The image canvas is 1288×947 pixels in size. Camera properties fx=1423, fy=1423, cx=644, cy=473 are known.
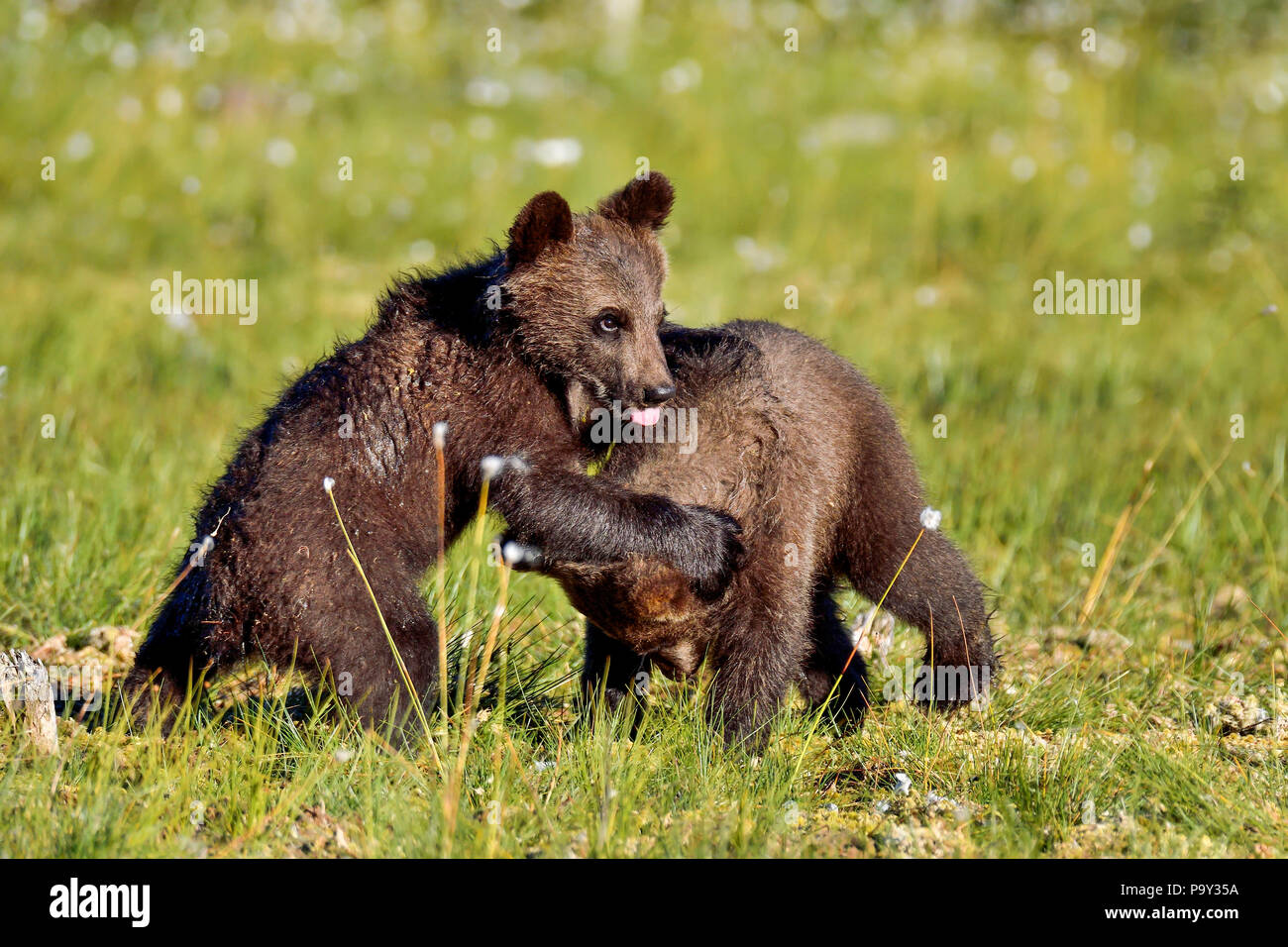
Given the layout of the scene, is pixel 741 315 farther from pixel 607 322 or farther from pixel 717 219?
pixel 607 322

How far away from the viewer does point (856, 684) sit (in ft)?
16.2

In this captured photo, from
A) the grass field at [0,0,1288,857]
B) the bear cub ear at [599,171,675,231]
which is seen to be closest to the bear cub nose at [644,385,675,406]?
the bear cub ear at [599,171,675,231]

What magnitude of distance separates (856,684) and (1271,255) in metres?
7.32

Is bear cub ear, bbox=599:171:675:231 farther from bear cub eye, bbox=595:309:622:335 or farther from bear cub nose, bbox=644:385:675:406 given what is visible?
bear cub nose, bbox=644:385:675:406

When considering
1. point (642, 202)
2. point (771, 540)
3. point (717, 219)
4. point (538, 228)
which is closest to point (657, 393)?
point (771, 540)

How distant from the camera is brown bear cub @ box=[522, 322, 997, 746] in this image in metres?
4.29

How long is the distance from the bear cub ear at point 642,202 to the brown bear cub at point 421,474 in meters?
0.15

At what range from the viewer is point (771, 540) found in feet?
14.1

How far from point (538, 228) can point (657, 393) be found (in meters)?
0.70

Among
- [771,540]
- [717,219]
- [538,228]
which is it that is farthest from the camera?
[717,219]

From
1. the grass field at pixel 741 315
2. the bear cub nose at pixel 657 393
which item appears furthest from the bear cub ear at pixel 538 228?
the grass field at pixel 741 315

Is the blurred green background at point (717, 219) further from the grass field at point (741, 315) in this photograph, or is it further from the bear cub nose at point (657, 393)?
the bear cub nose at point (657, 393)

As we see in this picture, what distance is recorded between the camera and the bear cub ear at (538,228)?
454 cm
